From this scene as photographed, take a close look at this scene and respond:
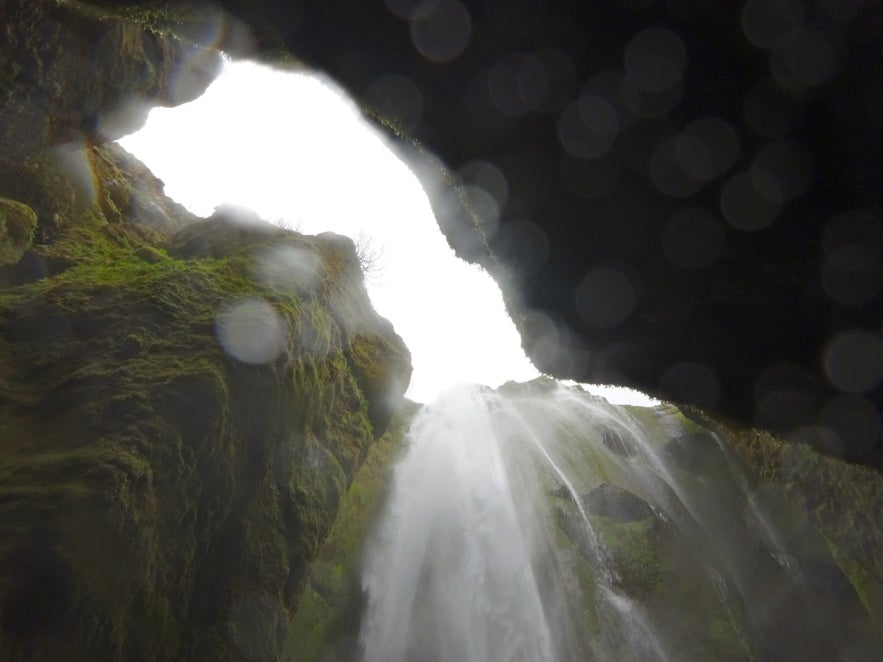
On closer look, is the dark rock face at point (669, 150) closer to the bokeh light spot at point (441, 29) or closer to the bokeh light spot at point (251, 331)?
the bokeh light spot at point (441, 29)

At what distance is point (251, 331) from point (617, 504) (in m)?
13.8

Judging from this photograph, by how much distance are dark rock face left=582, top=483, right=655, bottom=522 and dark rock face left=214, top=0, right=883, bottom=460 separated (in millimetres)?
10789

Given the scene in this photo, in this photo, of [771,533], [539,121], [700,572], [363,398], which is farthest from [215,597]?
[771,533]

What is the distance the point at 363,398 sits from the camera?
40.8 feet

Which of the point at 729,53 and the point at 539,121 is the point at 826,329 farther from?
the point at 539,121

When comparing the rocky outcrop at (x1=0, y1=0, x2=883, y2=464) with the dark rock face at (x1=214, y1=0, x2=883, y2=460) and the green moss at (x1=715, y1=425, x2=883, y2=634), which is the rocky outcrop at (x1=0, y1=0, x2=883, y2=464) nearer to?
the dark rock face at (x1=214, y1=0, x2=883, y2=460)

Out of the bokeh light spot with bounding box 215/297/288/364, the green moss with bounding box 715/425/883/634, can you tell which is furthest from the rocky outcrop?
the green moss with bounding box 715/425/883/634

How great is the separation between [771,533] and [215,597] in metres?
16.7

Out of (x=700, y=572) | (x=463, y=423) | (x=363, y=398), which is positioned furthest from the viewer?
(x=463, y=423)

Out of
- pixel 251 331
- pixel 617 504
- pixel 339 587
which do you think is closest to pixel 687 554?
pixel 617 504

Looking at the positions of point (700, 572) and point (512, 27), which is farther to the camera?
point (700, 572)

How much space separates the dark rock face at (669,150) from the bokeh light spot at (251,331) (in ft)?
13.0

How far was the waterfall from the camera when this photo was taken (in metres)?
12.9

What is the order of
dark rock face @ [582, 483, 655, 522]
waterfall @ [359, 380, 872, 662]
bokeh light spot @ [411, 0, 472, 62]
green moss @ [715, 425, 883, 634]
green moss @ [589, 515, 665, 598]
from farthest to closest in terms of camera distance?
1. dark rock face @ [582, 483, 655, 522]
2. green moss @ [589, 515, 665, 598]
3. waterfall @ [359, 380, 872, 662]
4. green moss @ [715, 425, 883, 634]
5. bokeh light spot @ [411, 0, 472, 62]
